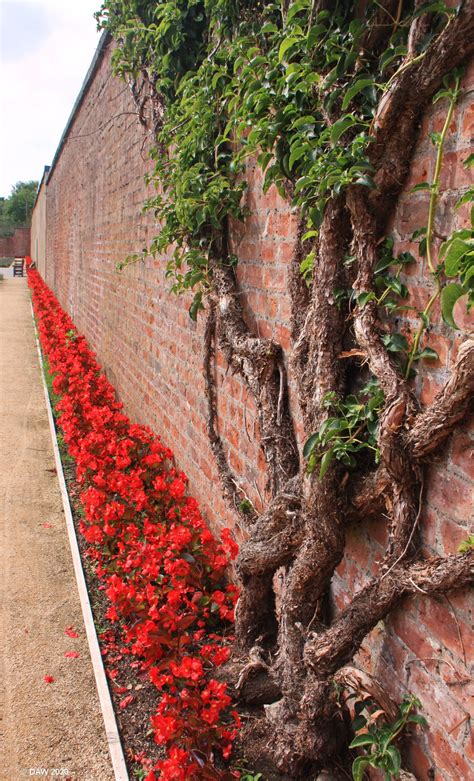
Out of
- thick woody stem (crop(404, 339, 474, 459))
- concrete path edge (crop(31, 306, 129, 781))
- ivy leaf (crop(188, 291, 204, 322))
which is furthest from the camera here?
ivy leaf (crop(188, 291, 204, 322))

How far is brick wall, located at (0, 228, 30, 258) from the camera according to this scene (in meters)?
50.9

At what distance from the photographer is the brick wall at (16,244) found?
50938 mm

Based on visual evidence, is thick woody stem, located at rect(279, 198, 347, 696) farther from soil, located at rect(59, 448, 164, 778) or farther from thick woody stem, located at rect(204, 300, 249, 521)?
thick woody stem, located at rect(204, 300, 249, 521)

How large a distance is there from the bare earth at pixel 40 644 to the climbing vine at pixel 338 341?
0.67 metres

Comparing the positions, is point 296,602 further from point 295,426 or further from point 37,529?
point 37,529

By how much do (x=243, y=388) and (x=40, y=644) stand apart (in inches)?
59.6

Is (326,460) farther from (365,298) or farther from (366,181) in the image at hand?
(366,181)

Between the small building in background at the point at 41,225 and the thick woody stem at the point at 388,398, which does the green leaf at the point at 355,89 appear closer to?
the thick woody stem at the point at 388,398

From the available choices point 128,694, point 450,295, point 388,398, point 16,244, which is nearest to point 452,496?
point 388,398

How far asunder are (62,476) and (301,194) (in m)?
3.69

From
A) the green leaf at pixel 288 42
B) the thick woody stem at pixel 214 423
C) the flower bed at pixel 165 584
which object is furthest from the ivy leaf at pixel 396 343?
the thick woody stem at pixel 214 423

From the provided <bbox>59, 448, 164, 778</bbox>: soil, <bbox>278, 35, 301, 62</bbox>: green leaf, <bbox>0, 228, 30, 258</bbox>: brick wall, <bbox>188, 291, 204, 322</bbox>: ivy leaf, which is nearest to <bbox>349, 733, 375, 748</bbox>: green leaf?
<bbox>59, 448, 164, 778</bbox>: soil

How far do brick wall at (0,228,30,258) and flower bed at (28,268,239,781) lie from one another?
5019 centimetres

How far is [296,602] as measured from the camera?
207cm
